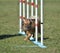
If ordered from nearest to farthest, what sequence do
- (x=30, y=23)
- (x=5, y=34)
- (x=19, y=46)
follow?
(x=19, y=46)
(x=30, y=23)
(x=5, y=34)

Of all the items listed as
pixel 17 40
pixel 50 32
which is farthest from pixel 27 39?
pixel 50 32

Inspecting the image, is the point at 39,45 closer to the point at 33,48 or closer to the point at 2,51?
the point at 33,48

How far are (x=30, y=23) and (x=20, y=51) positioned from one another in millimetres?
1768

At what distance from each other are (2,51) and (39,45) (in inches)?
54.9

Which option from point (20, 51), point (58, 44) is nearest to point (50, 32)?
point (58, 44)

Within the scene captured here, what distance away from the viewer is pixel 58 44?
38.5ft

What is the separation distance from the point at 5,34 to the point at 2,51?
3.24m

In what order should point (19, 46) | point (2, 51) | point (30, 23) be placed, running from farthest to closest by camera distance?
point (30, 23) < point (19, 46) < point (2, 51)

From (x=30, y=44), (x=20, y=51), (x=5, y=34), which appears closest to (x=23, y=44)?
(x=30, y=44)

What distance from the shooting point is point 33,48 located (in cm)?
1110

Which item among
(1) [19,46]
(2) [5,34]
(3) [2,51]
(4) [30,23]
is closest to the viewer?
(3) [2,51]

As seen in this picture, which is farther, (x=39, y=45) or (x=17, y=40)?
(x=17, y=40)

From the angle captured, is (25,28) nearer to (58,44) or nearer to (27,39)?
(27,39)

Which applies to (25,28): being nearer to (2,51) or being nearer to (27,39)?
(27,39)
